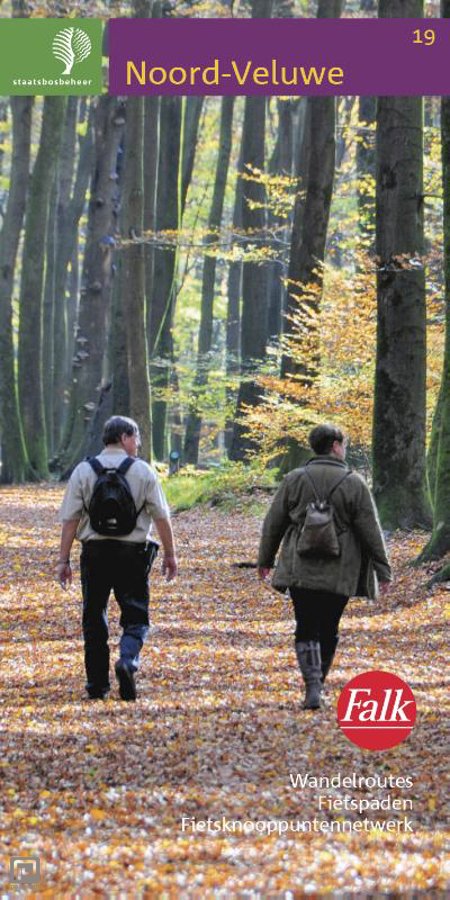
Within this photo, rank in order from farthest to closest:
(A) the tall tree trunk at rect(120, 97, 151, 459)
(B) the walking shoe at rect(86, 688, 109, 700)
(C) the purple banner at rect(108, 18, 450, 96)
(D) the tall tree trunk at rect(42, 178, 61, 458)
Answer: (D) the tall tree trunk at rect(42, 178, 61, 458) → (A) the tall tree trunk at rect(120, 97, 151, 459) → (C) the purple banner at rect(108, 18, 450, 96) → (B) the walking shoe at rect(86, 688, 109, 700)

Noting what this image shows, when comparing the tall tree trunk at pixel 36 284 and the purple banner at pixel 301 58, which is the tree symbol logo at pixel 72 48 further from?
the tall tree trunk at pixel 36 284

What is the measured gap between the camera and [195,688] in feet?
26.9

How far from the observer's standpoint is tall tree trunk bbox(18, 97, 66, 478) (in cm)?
2691

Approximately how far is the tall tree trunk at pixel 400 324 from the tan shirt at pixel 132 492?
24.8 feet

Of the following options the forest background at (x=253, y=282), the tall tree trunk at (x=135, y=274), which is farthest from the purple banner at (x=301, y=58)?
the tall tree trunk at (x=135, y=274)

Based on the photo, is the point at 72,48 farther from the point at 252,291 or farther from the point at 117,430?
the point at 117,430

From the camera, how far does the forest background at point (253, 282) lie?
48.6ft

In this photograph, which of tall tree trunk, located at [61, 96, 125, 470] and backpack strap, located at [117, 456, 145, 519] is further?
tall tree trunk, located at [61, 96, 125, 470]

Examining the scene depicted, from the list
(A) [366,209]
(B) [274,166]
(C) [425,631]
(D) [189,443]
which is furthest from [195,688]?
(B) [274,166]

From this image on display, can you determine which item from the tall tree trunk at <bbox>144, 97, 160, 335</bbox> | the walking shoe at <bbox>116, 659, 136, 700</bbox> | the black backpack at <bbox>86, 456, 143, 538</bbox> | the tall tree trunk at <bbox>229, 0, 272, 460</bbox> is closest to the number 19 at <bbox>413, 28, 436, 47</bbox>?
the black backpack at <bbox>86, 456, 143, 538</bbox>

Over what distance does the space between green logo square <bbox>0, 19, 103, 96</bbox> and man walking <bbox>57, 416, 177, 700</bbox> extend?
1138cm

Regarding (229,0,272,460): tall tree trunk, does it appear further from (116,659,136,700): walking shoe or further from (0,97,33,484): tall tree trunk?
(116,659,136,700): walking shoe

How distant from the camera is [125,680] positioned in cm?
756

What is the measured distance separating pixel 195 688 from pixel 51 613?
3880mm
